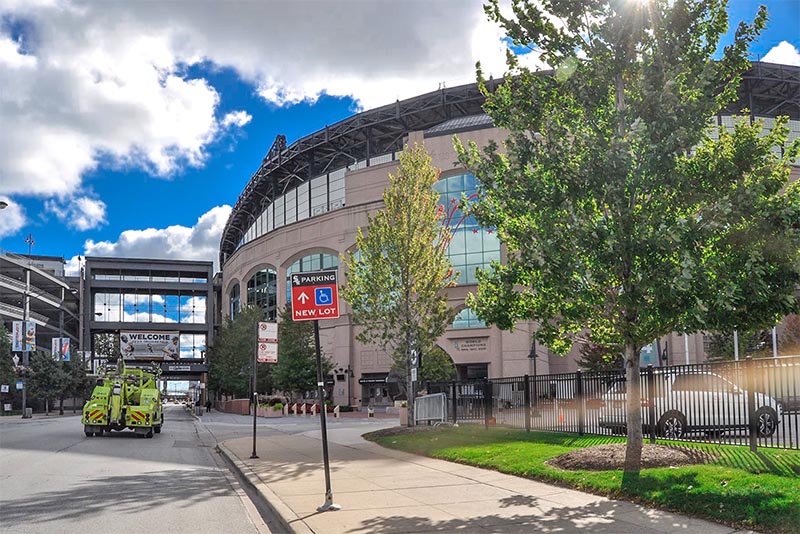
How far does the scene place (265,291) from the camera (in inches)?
3103

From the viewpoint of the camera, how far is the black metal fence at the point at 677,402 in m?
12.5

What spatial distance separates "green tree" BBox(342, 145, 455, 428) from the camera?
2436 cm

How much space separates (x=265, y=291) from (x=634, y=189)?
69775 millimetres

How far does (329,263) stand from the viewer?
6925 cm

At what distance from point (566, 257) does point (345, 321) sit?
178ft

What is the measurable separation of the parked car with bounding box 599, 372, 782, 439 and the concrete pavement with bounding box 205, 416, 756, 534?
4164 millimetres

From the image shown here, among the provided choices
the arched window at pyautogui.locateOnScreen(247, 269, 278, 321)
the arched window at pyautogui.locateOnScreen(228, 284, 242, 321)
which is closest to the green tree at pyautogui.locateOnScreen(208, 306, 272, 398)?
the arched window at pyautogui.locateOnScreen(247, 269, 278, 321)

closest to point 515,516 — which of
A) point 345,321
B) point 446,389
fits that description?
point 446,389

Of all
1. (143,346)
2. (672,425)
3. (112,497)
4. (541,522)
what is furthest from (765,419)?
(143,346)

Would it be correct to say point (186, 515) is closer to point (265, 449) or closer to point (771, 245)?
point (771, 245)

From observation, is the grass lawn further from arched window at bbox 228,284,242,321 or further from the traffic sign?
arched window at bbox 228,284,242,321

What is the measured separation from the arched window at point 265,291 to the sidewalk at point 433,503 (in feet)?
199

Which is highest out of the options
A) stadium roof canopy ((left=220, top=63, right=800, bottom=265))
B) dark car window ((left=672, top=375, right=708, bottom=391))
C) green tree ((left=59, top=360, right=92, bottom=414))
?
stadium roof canopy ((left=220, top=63, right=800, bottom=265))

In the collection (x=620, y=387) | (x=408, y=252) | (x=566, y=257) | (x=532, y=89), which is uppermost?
(x=532, y=89)
